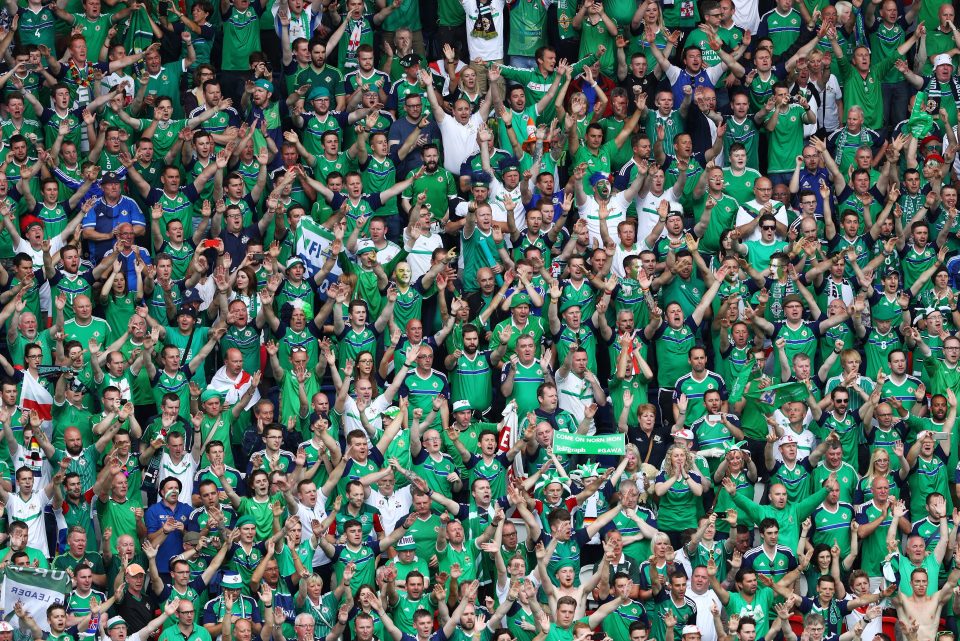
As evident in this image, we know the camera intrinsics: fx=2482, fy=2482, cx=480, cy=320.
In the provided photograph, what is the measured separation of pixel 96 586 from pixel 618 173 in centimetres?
703

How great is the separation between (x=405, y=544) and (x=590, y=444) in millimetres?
2016

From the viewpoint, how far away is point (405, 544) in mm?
21531

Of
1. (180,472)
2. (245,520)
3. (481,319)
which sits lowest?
(245,520)

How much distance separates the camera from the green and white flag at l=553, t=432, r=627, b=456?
2233 centimetres

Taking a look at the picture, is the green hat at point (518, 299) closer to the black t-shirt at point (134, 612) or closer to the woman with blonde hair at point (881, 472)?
the woman with blonde hair at point (881, 472)

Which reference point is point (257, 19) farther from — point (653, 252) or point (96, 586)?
point (96, 586)

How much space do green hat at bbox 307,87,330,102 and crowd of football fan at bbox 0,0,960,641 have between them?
0.09m

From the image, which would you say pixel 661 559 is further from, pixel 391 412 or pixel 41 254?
pixel 41 254

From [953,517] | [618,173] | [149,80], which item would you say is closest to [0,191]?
[149,80]

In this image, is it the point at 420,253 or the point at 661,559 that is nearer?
the point at 661,559

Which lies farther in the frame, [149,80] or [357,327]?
[149,80]

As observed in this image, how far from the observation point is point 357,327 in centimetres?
2320

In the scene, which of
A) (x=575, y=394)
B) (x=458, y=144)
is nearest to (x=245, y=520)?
(x=575, y=394)

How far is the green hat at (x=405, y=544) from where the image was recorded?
2147cm
